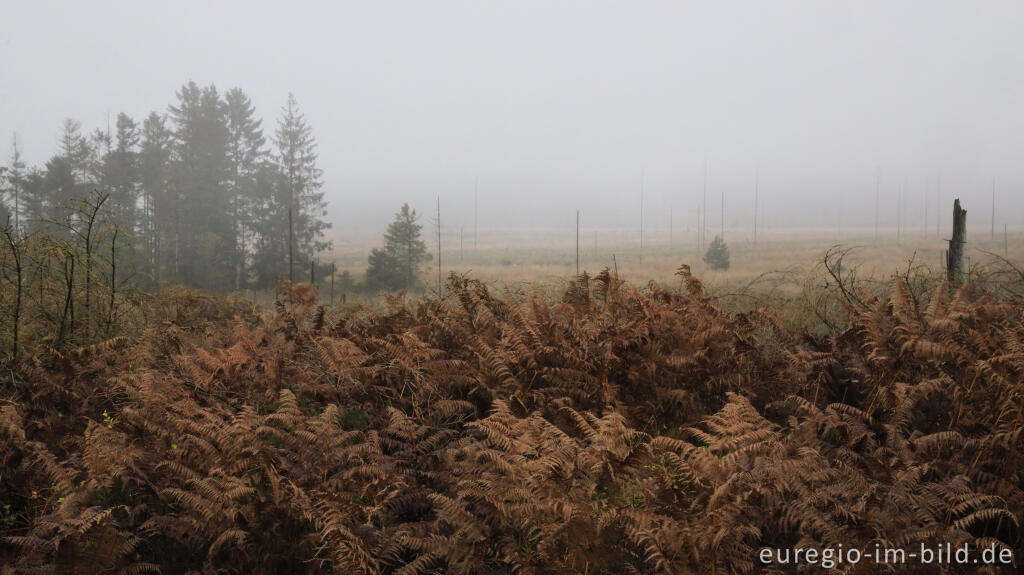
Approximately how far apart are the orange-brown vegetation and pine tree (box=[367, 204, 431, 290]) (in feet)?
79.9

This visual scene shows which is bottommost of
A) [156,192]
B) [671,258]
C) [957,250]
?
[671,258]

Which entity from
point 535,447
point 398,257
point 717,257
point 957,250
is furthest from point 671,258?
point 535,447

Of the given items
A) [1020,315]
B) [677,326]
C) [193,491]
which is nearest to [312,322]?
[193,491]

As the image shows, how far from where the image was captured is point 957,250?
934 centimetres

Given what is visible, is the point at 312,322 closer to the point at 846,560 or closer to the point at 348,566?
the point at 348,566

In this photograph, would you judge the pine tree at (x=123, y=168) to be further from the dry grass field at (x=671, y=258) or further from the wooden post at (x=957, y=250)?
the wooden post at (x=957, y=250)

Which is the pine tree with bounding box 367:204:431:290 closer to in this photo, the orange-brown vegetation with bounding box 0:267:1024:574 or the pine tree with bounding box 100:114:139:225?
the pine tree with bounding box 100:114:139:225

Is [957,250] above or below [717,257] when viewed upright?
above

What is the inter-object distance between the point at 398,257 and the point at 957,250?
25275mm

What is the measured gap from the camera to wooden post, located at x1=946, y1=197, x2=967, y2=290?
8.81 metres

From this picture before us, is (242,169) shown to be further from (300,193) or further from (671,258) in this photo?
(671,258)

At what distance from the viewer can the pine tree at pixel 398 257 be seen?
30.8m

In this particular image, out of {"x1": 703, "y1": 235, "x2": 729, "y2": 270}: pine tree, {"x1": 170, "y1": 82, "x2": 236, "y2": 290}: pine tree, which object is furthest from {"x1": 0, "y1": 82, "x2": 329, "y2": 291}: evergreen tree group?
{"x1": 703, "y1": 235, "x2": 729, "y2": 270}: pine tree

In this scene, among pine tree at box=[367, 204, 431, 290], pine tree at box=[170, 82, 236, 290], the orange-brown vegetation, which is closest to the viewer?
the orange-brown vegetation
